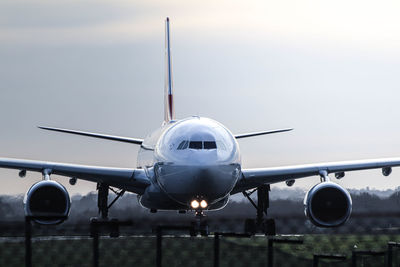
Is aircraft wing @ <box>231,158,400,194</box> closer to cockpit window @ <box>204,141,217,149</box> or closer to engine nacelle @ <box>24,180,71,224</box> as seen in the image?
cockpit window @ <box>204,141,217,149</box>

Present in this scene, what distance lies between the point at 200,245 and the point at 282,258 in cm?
328

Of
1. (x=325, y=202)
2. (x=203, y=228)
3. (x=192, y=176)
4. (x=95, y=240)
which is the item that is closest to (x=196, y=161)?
(x=192, y=176)

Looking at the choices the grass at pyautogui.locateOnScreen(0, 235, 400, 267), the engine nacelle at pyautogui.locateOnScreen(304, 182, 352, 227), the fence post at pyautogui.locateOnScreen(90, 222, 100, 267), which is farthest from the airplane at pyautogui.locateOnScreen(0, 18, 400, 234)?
the fence post at pyautogui.locateOnScreen(90, 222, 100, 267)

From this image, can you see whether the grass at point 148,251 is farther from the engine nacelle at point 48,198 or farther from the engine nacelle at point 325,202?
the engine nacelle at point 48,198

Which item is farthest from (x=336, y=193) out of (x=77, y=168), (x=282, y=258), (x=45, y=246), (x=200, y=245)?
(x=45, y=246)

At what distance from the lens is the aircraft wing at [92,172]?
28156 mm

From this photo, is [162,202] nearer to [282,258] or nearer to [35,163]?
[35,163]

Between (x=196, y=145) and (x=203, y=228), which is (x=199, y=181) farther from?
(x=203, y=228)

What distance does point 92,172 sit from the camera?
2884 cm

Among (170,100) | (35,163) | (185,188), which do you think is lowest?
(185,188)

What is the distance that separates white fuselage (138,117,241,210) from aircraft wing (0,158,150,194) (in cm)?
279

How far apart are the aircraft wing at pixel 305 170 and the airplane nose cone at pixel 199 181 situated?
3.95 meters

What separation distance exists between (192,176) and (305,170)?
6.65 m

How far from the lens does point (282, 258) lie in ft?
46.1
